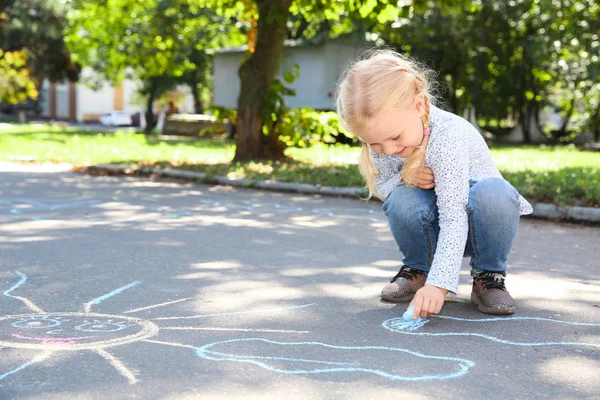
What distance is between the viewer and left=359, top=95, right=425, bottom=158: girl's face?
316cm

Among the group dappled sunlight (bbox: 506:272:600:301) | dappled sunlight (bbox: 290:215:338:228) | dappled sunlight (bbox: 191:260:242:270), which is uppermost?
dappled sunlight (bbox: 506:272:600:301)

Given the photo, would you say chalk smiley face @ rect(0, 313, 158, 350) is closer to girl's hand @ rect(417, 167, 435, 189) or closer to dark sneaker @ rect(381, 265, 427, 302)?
dark sneaker @ rect(381, 265, 427, 302)

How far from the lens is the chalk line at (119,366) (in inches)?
105

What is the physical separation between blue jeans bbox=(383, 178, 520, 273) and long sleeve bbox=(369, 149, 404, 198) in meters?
0.06

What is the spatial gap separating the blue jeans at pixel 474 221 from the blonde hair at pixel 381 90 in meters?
0.21

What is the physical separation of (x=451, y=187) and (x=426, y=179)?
18 centimetres

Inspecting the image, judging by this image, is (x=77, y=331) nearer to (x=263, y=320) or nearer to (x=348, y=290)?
(x=263, y=320)

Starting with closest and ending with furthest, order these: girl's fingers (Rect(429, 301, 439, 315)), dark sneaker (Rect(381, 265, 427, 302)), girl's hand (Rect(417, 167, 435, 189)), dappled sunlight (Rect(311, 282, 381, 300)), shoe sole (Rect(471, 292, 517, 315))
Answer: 1. girl's fingers (Rect(429, 301, 439, 315))
2. girl's hand (Rect(417, 167, 435, 189))
3. shoe sole (Rect(471, 292, 517, 315))
4. dark sneaker (Rect(381, 265, 427, 302))
5. dappled sunlight (Rect(311, 282, 381, 300))

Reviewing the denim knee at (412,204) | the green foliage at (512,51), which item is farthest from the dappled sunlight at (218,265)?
the green foliage at (512,51)

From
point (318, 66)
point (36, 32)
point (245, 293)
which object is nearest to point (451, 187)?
point (245, 293)

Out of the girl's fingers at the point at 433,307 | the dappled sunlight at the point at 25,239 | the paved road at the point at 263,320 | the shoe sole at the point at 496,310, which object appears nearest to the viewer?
the paved road at the point at 263,320

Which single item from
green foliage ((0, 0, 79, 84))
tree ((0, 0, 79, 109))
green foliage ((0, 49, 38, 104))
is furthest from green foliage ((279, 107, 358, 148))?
green foliage ((0, 0, 79, 84))

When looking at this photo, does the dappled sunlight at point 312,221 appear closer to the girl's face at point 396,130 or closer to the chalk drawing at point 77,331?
the chalk drawing at point 77,331

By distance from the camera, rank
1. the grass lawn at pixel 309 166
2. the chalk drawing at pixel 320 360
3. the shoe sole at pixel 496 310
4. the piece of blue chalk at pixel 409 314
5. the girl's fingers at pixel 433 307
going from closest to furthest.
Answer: the chalk drawing at pixel 320 360
the girl's fingers at pixel 433 307
the piece of blue chalk at pixel 409 314
the shoe sole at pixel 496 310
the grass lawn at pixel 309 166
